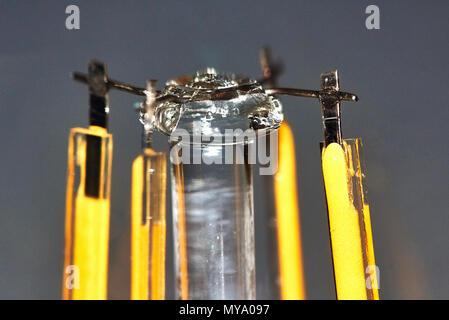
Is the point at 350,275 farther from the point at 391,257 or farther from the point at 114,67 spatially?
A: the point at 114,67

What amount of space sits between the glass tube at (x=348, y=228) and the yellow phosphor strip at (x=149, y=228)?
0.50ft

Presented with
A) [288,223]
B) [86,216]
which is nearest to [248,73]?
[288,223]

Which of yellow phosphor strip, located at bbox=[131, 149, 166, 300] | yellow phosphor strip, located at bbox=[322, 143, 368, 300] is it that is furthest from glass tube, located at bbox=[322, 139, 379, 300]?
yellow phosphor strip, located at bbox=[131, 149, 166, 300]

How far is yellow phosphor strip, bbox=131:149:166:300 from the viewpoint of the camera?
44 cm

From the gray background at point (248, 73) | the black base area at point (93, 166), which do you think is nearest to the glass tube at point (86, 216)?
the black base area at point (93, 166)

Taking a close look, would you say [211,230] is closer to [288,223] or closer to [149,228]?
[149,228]

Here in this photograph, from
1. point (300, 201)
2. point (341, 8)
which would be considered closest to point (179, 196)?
point (300, 201)

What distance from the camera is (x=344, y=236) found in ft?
1.24

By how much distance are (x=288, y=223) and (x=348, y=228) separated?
215 millimetres

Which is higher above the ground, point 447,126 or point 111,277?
point 447,126

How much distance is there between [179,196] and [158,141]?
0.45ft

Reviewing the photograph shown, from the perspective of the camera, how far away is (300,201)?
0.60 m

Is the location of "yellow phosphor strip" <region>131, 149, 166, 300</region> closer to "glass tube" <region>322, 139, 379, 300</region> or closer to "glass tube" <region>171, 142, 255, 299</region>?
"glass tube" <region>171, 142, 255, 299</region>

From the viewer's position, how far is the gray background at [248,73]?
560 millimetres
